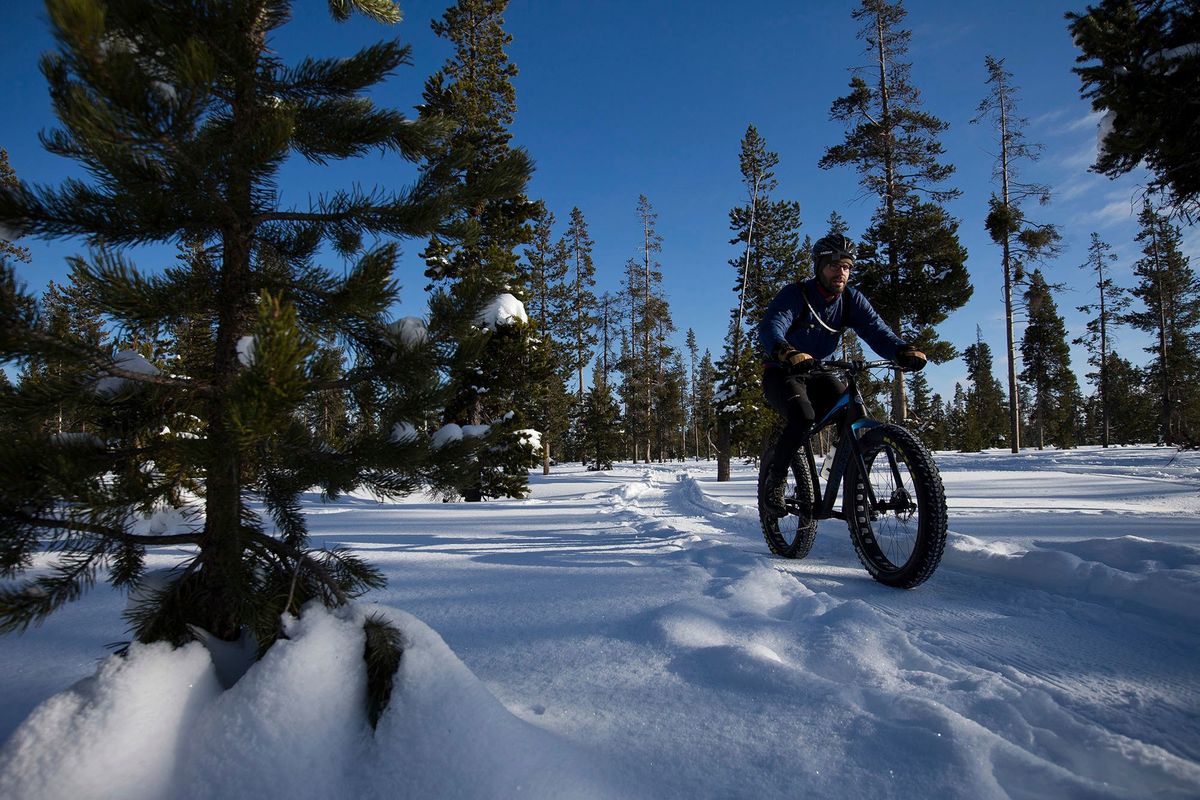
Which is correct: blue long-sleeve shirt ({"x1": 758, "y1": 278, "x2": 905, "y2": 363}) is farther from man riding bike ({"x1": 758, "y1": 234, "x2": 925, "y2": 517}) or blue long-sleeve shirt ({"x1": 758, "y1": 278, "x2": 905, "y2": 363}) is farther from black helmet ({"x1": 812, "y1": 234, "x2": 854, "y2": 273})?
black helmet ({"x1": 812, "y1": 234, "x2": 854, "y2": 273})

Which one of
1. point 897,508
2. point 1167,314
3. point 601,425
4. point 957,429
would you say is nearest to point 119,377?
point 897,508

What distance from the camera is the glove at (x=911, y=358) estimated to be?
2816 millimetres

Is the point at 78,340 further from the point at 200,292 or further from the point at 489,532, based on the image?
the point at 489,532

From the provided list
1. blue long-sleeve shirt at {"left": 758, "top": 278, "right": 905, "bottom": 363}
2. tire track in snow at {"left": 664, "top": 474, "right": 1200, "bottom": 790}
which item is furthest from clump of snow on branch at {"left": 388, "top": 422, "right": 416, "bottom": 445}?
blue long-sleeve shirt at {"left": 758, "top": 278, "right": 905, "bottom": 363}

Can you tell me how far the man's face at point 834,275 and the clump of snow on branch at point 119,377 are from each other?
3.47 meters

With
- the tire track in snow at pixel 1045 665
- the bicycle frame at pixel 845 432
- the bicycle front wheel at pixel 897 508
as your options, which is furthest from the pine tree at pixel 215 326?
the bicycle frame at pixel 845 432

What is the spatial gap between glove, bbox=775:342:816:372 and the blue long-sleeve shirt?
212 mm

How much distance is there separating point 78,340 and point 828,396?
3.59m

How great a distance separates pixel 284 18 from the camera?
1.65 metres

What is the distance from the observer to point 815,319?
3.40 m

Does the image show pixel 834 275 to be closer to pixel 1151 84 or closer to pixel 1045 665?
pixel 1045 665

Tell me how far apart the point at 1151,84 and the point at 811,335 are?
6.07 metres

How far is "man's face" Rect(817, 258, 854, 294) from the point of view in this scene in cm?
331

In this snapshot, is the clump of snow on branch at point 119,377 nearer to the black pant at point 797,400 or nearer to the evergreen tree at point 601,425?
the black pant at point 797,400
